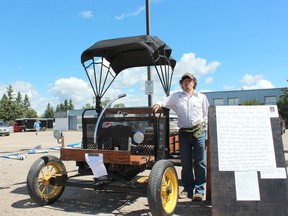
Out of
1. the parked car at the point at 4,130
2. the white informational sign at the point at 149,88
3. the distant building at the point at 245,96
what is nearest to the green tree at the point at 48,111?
the distant building at the point at 245,96

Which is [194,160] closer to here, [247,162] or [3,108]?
[247,162]

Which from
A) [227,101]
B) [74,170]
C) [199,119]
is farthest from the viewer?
[227,101]

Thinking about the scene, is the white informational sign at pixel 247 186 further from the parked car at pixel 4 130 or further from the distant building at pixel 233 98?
the distant building at pixel 233 98

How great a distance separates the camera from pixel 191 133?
5.25m

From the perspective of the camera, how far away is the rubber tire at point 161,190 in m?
4.36

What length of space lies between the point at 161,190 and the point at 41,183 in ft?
6.82

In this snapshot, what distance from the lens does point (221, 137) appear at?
15.1 ft

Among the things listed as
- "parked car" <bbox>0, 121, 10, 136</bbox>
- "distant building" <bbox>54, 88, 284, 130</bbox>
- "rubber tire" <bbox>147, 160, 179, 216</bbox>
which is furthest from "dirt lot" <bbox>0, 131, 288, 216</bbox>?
"distant building" <bbox>54, 88, 284, 130</bbox>

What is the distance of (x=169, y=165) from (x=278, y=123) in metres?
1.56

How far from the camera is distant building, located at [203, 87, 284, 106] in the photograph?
66938 mm

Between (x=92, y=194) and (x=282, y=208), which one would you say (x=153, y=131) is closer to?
(x=92, y=194)

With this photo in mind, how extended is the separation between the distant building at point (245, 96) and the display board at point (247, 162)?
64.1m

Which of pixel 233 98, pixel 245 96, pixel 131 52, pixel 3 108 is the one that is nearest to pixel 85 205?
pixel 131 52

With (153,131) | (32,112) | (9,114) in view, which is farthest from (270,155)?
(32,112)
